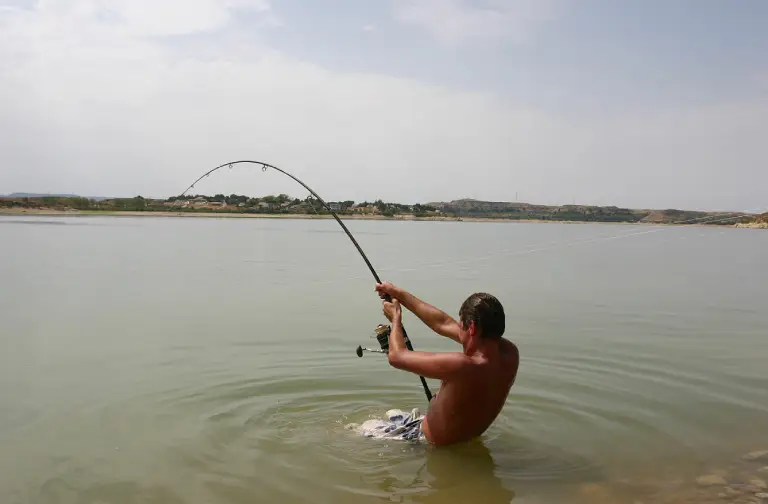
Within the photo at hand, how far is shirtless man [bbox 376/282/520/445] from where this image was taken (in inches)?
206

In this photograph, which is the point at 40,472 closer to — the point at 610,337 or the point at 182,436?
the point at 182,436

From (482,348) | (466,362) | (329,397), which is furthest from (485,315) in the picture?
(329,397)

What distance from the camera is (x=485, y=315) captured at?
5188 millimetres

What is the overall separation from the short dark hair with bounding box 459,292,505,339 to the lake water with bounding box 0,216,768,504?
4.99ft

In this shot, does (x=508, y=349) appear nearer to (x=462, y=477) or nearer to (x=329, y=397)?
(x=462, y=477)

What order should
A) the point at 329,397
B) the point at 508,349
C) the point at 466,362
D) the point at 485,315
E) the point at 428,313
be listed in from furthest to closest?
the point at 329,397 → the point at 428,313 → the point at 508,349 → the point at 466,362 → the point at 485,315

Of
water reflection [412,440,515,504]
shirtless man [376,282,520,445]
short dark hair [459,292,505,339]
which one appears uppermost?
short dark hair [459,292,505,339]

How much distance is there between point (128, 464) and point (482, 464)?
3.20m

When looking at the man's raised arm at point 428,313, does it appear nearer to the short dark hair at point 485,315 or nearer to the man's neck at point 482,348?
the man's neck at point 482,348

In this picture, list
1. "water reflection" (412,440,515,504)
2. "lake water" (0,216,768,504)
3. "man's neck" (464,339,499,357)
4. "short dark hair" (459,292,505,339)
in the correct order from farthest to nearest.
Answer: "lake water" (0,216,768,504) < "water reflection" (412,440,515,504) < "man's neck" (464,339,499,357) < "short dark hair" (459,292,505,339)

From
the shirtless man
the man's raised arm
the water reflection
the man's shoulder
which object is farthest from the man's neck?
the water reflection

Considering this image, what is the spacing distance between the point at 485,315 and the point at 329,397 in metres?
3.61

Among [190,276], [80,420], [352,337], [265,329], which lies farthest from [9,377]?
[190,276]

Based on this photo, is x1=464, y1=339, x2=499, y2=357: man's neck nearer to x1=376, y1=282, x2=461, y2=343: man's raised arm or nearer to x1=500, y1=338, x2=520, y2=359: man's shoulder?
x1=500, y1=338, x2=520, y2=359: man's shoulder
